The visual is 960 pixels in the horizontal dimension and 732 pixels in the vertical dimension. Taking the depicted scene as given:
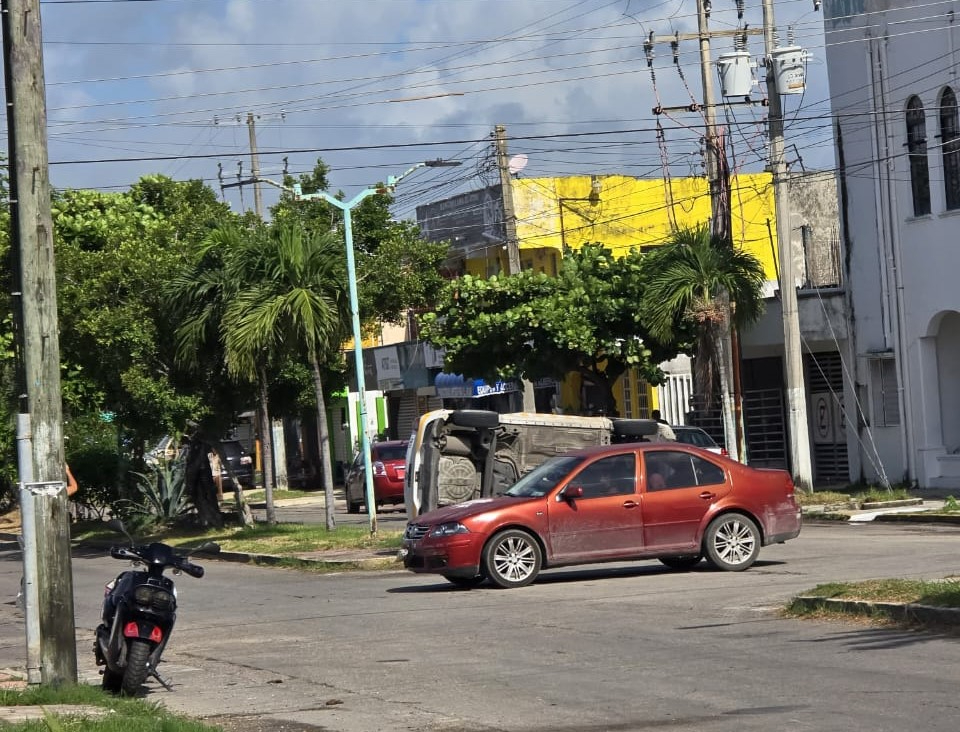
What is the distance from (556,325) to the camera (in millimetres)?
30391

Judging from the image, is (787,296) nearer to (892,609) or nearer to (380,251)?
(380,251)

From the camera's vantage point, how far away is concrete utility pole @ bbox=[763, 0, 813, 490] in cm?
2786

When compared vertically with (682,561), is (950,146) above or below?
above

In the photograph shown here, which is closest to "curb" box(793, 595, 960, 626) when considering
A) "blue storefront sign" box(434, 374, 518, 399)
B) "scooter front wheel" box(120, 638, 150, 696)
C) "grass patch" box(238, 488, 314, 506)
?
"scooter front wheel" box(120, 638, 150, 696)

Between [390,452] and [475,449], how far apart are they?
1419 centimetres

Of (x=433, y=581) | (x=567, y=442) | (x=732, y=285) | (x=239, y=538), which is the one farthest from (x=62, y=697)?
(x=732, y=285)

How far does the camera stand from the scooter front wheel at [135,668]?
10.3 m

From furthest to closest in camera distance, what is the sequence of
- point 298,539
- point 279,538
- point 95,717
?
point 279,538 < point 298,539 < point 95,717

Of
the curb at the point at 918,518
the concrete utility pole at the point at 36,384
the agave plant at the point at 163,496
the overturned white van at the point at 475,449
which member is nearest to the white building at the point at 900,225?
the curb at the point at 918,518

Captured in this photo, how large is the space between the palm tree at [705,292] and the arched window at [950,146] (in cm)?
386

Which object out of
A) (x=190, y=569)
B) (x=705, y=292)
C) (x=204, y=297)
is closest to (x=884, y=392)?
(x=705, y=292)

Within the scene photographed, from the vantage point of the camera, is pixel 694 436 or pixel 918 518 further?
pixel 694 436

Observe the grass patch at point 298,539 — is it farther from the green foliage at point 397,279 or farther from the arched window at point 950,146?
the arched window at point 950,146

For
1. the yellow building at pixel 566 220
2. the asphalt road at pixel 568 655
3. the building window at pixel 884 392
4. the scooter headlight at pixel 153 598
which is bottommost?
the asphalt road at pixel 568 655
